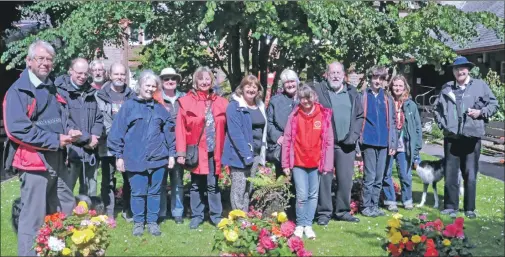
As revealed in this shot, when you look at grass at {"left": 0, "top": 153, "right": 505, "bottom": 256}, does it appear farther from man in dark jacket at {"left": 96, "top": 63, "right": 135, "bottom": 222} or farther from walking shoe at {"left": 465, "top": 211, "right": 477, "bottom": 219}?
man in dark jacket at {"left": 96, "top": 63, "right": 135, "bottom": 222}

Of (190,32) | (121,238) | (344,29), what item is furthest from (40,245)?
(344,29)

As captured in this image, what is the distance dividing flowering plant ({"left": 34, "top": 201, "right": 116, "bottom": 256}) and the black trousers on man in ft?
9.13

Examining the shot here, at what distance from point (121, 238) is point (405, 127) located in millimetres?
3992

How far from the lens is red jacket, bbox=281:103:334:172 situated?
20.1 feet

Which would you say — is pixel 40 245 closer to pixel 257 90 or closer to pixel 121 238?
pixel 121 238

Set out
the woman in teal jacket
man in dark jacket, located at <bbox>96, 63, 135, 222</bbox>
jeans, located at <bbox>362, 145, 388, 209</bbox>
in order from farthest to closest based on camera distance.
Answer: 1. the woman in teal jacket
2. jeans, located at <bbox>362, 145, 388, 209</bbox>
3. man in dark jacket, located at <bbox>96, 63, 135, 222</bbox>

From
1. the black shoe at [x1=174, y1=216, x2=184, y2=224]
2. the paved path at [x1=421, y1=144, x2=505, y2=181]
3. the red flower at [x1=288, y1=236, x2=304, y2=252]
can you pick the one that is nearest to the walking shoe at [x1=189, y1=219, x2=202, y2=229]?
the black shoe at [x1=174, y1=216, x2=184, y2=224]

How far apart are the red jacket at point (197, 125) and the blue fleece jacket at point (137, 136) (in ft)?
0.99

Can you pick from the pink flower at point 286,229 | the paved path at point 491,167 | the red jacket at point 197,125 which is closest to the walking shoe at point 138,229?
the red jacket at point 197,125

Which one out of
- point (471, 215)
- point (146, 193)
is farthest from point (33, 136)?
point (471, 215)

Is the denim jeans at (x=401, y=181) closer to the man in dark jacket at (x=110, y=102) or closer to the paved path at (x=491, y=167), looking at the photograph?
the paved path at (x=491, y=167)

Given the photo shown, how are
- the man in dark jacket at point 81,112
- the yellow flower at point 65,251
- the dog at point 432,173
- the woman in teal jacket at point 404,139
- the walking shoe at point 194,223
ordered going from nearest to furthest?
the yellow flower at point 65,251 < the man in dark jacket at point 81,112 < the walking shoe at point 194,223 < the woman in teal jacket at point 404,139 < the dog at point 432,173

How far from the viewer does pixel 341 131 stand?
21.9ft

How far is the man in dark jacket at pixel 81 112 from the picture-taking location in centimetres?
587
